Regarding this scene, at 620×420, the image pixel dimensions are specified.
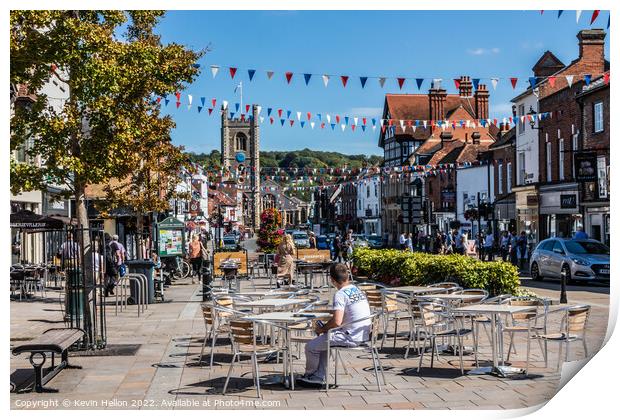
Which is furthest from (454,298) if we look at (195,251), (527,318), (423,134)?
(423,134)

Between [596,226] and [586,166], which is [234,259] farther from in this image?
[596,226]

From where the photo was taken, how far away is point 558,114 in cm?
4119

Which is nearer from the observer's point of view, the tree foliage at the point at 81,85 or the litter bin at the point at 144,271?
the tree foliage at the point at 81,85

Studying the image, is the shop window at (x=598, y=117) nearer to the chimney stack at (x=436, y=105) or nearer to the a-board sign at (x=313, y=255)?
the a-board sign at (x=313, y=255)

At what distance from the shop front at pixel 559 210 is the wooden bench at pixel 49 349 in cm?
3056

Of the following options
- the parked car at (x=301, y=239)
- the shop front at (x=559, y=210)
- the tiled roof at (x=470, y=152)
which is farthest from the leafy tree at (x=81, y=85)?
the tiled roof at (x=470, y=152)

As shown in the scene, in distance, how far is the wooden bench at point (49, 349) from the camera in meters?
9.75

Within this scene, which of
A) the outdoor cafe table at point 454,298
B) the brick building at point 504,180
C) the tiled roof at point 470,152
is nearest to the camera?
the outdoor cafe table at point 454,298

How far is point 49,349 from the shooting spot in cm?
992

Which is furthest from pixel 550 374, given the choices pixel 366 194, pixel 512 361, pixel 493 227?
pixel 366 194

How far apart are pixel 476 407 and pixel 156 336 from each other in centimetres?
721

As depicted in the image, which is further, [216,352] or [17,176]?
[17,176]

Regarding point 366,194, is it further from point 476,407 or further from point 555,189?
point 476,407

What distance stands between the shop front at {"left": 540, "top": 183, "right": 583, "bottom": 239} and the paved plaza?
87.5 feet
